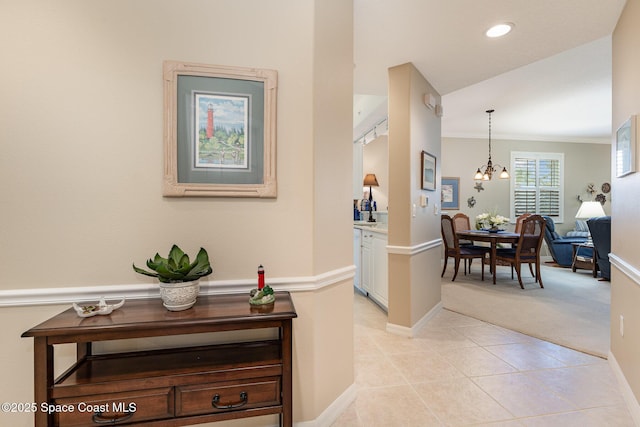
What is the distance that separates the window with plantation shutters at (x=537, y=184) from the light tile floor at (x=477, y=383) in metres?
5.25

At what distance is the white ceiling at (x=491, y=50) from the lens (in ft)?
7.00

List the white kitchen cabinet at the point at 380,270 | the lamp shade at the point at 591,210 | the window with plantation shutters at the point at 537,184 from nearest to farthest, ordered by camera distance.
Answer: the white kitchen cabinet at the point at 380,270, the lamp shade at the point at 591,210, the window with plantation shutters at the point at 537,184

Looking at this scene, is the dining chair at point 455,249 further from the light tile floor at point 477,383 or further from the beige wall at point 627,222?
the beige wall at point 627,222

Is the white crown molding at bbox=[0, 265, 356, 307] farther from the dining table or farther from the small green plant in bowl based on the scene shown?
the dining table

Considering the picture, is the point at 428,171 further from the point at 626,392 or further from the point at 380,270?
the point at 626,392

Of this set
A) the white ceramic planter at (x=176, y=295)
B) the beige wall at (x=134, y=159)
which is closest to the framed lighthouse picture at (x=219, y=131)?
the beige wall at (x=134, y=159)

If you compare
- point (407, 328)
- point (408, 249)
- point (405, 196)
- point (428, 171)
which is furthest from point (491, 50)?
point (407, 328)

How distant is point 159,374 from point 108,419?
24 cm

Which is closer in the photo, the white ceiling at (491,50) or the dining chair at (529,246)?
the white ceiling at (491,50)

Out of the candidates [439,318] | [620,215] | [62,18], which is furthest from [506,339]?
[62,18]

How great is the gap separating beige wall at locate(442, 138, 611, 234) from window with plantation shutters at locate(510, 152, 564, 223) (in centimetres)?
13

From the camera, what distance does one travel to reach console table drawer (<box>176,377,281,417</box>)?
1.32 m

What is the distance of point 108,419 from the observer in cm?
125

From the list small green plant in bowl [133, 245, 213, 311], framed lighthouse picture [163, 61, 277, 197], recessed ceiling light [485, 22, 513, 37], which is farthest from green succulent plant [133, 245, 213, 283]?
recessed ceiling light [485, 22, 513, 37]
